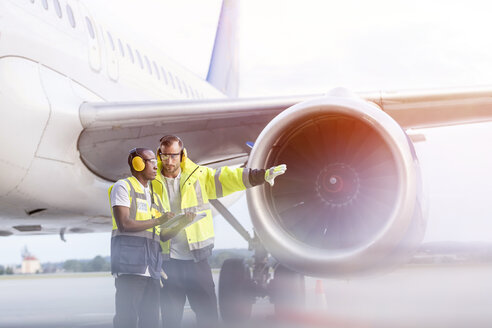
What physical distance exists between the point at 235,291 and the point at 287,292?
1.44ft

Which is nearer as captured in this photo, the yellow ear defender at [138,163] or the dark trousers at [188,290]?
the yellow ear defender at [138,163]

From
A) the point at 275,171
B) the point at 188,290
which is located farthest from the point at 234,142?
the point at 275,171

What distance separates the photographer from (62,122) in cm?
412

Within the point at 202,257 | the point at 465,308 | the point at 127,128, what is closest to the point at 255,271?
the point at 465,308

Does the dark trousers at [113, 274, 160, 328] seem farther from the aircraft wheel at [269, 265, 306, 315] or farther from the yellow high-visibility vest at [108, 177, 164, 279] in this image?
the aircraft wheel at [269, 265, 306, 315]

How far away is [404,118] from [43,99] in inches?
94.6

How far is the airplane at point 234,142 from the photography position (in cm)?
350

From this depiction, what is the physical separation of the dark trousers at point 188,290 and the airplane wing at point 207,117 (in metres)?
1.40

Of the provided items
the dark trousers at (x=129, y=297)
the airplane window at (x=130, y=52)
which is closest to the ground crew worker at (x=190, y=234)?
the dark trousers at (x=129, y=297)

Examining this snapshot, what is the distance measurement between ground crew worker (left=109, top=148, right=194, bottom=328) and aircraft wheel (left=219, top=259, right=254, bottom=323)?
2.43 meters

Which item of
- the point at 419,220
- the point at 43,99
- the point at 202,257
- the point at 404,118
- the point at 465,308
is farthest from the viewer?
the point at 465,308

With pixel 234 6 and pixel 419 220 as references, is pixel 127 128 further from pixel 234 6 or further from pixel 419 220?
pixel 234 6

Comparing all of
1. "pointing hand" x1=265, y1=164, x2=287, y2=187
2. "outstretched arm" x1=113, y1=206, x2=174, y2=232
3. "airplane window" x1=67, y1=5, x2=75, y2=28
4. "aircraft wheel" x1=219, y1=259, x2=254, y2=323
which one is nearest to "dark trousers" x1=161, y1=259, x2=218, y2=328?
"outstretched arm" x1=113, y1=206, x2=174, y2=232

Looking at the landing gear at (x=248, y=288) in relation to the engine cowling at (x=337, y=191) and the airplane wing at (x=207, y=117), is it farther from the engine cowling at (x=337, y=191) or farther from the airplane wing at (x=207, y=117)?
the engine cowling at (x=337, y=191)
